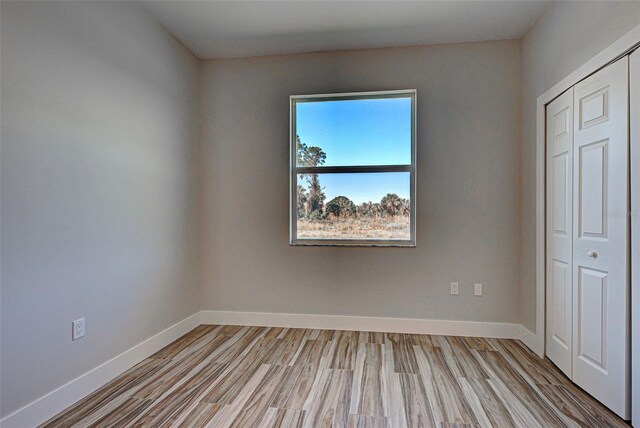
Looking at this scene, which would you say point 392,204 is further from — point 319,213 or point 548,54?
point 548,54

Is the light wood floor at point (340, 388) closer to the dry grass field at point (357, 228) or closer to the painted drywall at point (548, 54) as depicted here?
the painted drywall at point (548, 54)

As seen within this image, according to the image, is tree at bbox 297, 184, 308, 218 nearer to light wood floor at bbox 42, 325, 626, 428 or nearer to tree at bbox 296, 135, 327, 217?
tree at bbox 296, 135, 327, 217

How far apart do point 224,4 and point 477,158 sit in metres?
2.51

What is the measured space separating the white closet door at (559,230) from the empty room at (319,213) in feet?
0.07

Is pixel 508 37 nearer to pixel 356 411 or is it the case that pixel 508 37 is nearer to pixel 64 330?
pixel 356 411

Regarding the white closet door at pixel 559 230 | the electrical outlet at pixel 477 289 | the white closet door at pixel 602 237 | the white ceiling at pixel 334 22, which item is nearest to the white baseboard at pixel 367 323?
the electrical outlet at pixel 477 289

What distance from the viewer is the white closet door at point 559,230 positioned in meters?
2.24

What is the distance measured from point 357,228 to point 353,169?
0.59m

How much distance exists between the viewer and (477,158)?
3051 millimetres

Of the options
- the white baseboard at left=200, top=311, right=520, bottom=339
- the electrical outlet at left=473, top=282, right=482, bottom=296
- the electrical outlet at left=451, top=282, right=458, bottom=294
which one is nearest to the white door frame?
the white baseboard at left=200, top=311, right=520, bottom=339

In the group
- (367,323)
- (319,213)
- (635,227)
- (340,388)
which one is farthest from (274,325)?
(635,227)

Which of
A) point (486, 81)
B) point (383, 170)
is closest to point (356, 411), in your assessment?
point (383, 170)

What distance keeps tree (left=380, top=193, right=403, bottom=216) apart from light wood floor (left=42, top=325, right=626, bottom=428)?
3.89 feet

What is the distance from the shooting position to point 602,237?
1.94m
